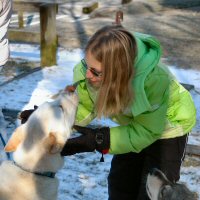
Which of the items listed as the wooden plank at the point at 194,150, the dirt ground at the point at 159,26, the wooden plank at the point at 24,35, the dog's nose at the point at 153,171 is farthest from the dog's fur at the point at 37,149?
the dirt ground at the point at 159,26

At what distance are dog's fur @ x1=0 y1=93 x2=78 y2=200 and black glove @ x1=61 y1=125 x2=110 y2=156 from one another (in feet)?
0.18

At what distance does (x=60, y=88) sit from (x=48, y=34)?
4.21ft

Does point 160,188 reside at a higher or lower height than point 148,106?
lower

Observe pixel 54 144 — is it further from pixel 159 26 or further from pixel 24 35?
pixel 159 26

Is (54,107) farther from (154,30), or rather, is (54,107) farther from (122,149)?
(154,30)

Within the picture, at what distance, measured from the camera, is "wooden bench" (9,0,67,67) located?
7.46 meters

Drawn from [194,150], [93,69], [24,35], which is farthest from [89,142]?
[24,35]

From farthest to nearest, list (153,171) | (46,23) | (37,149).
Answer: (46,23) < (153,171) < (37,149)

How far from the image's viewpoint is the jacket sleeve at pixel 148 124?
2.68 meters

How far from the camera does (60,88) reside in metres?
6.78

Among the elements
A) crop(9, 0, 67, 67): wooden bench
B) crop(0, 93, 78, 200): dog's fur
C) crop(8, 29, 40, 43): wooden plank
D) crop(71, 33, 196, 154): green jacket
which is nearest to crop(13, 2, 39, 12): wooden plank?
crop(9, 0, 67, 67): wooden bench

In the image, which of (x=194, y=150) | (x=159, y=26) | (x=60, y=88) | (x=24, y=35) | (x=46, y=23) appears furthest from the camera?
(x=159, y=26)

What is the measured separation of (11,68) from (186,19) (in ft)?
25.3

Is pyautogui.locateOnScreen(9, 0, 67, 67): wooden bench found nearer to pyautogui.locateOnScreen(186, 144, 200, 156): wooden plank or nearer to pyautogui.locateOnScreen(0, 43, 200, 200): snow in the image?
pyautogui.locateOnScreen(0, 43, 200, 200): snow
